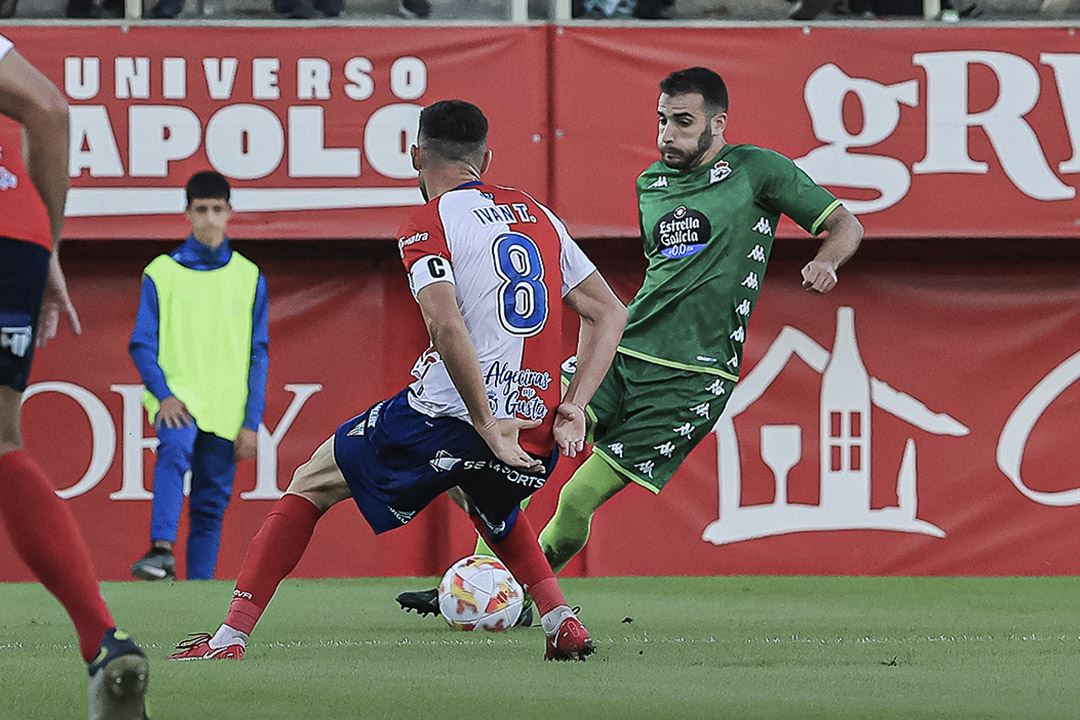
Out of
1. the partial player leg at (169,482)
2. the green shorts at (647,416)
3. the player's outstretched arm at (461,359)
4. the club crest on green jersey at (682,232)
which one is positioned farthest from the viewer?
the partial player leg at (169,482)

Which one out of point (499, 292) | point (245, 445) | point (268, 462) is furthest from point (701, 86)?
point (268, 462)

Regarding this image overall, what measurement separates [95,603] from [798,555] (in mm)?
7006

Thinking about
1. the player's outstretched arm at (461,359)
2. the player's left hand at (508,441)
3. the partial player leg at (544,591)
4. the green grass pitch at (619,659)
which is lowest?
the green grass pitch at (619,659)

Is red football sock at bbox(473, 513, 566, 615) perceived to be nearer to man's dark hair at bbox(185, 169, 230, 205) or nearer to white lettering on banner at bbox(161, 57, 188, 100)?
man's dark hair at bbox(185, 169, 230, 205)

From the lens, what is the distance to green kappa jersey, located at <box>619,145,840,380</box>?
6480mm

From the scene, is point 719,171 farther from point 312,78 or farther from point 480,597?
point 312,78

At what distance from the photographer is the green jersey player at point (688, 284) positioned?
6414 mm

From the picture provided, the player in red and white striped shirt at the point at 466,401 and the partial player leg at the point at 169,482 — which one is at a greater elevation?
the player in red and white striped shirt at the point at 466,401

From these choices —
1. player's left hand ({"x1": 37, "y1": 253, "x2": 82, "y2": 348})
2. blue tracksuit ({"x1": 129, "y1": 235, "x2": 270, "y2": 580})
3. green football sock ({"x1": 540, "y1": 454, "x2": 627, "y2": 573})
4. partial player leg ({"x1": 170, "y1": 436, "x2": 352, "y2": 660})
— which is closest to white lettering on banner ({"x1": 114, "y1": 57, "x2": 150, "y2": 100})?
blue tracksuit ({"x1": 129, "y1": 235, "x2": 270, "y2": 580})

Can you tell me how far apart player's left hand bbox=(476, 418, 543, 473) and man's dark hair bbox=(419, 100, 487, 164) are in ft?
2.46

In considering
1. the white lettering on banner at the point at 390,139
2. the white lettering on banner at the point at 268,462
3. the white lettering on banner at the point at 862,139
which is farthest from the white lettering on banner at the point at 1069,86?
the white lettering on banner at the point at 268,462

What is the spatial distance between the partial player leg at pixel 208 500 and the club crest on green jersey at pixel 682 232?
318cm

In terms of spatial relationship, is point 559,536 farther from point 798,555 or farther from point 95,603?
point 798,555

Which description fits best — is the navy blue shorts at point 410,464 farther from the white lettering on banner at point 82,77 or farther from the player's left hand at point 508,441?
the white lettering on banner at point 82,77
